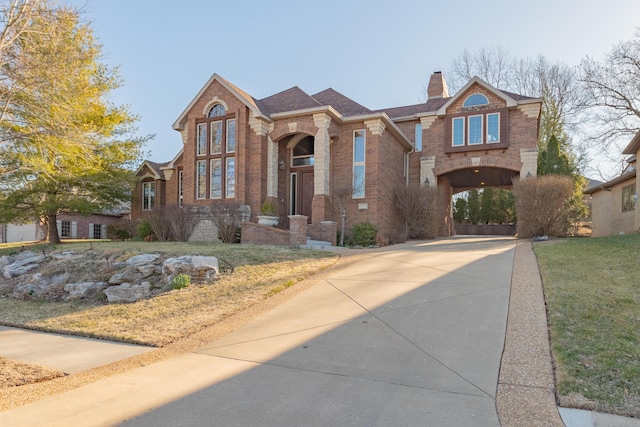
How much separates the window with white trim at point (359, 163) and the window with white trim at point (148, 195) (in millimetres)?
13095

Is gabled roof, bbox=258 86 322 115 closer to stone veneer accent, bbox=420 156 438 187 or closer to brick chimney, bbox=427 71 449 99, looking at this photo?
stone veneer accent, bbox=420 156 438 187

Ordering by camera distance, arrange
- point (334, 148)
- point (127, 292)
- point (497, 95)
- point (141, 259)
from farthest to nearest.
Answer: point (497, 95) < point (334, 148) < point (141, 259) < point (127, 292)

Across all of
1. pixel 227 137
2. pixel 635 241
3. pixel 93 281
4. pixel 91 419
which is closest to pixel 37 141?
pixel 93 281

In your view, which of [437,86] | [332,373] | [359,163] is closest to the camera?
[332,373]

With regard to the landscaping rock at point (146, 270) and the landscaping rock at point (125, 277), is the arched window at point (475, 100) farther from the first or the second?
the landscaping rock at point (125, 277)

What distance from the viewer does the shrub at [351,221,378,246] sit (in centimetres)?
1577

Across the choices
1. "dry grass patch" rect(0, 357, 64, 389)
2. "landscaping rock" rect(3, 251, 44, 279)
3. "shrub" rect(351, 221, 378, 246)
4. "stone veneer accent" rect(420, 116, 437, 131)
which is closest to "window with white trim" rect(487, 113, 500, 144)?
"stone veneer accent" rect(420, 116, 437, 131)

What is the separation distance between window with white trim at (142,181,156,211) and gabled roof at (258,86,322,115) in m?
9.22

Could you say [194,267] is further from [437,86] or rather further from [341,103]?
[437,86]

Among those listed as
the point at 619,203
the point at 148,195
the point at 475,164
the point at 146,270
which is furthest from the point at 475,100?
the point at 148,195

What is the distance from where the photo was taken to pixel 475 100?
19797mm

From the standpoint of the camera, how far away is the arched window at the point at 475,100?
19.7 metres

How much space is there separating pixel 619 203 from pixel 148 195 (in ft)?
81.8

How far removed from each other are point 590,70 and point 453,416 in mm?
30438
